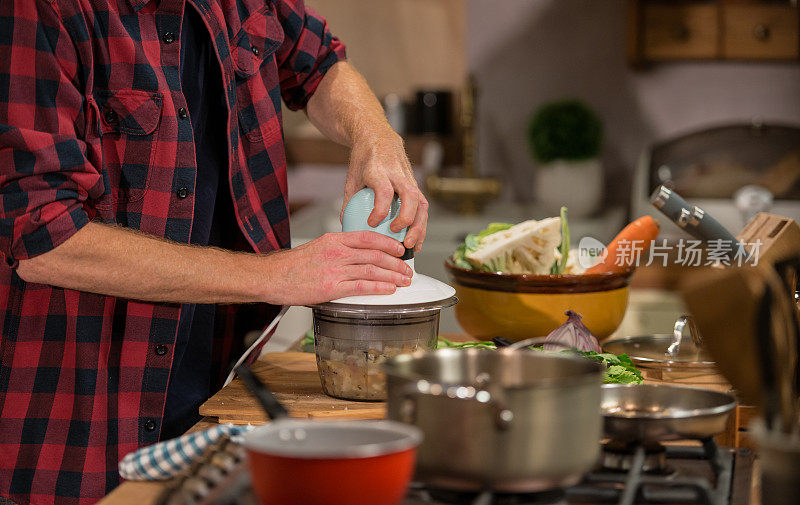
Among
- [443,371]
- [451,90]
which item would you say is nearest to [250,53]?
[443,371]

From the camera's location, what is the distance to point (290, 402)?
119cm

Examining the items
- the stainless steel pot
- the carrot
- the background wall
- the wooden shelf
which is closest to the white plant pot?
the background wall

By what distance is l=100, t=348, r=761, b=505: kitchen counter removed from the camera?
874mm

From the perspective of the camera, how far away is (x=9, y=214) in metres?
1.14

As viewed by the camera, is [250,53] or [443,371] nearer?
[443,371]

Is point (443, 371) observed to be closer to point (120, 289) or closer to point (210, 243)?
point (120, 289)

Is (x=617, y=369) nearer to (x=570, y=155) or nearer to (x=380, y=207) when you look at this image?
(x=380, y=207)

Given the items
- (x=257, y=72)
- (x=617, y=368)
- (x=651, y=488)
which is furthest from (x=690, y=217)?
(x=257, y=72)

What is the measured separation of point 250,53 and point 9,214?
539mm

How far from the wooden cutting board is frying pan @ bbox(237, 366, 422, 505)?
1.27ft

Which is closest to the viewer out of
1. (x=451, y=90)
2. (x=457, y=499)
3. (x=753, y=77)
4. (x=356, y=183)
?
(x=457, y=499)

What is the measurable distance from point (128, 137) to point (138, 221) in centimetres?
12

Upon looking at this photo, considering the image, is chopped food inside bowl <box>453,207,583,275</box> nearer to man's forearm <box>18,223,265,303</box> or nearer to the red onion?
the red onion

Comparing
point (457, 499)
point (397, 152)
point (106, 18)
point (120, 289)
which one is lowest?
point (457, 499)
